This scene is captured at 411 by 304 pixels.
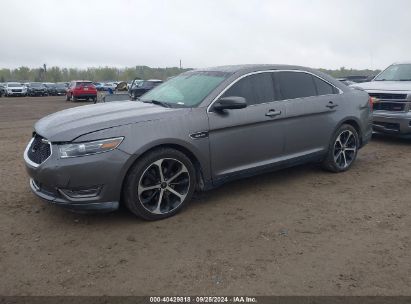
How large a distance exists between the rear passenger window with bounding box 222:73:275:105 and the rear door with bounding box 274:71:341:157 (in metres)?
0.16

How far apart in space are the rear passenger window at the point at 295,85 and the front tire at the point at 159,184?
70.6 inches

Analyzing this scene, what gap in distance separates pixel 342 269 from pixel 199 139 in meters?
1.97

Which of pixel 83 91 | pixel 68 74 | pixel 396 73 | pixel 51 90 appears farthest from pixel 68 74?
pixel 396 73

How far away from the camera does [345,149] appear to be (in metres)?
5.94

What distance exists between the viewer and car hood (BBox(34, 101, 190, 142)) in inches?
152

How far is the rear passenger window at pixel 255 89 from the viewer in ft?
15.5

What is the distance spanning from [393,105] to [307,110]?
12.0 feet

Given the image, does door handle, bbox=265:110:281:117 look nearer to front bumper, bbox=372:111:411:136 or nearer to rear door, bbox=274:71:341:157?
rear door, bbox=274:71:341:157

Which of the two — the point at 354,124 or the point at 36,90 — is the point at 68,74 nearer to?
the point at 36,90

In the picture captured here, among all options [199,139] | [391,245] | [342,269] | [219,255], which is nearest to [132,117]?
[199,139]

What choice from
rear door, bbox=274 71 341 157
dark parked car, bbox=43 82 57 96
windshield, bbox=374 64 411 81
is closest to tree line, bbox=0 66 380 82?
dark parked car, bbox=43 82 57 96

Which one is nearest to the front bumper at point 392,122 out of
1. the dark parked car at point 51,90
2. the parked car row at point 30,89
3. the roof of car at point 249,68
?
the roof of car at point 249,68

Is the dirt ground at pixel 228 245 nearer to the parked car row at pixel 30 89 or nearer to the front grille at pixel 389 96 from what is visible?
the front grille at pixel 389 96

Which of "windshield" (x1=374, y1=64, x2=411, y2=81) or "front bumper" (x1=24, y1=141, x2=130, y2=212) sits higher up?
"windshield" (x1=374, y1=64, x2=411, y2=81)
